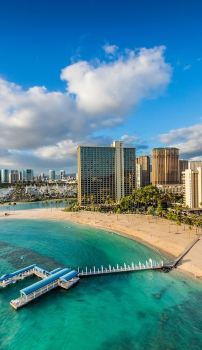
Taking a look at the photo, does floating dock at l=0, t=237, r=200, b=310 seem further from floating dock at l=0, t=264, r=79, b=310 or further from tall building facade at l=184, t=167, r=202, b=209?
tall building facade at l=184, t=167, r=202, b=209

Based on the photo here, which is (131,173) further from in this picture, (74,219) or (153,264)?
(153,264)

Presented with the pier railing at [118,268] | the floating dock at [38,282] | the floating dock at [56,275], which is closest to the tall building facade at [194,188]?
the floating dock at [56,275]

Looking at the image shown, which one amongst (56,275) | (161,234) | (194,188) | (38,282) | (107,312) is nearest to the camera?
(107,312)

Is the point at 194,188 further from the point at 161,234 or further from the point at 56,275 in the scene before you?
the point at 56,275

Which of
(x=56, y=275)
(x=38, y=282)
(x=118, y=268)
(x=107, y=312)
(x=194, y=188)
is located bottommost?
(x=107, y=312)

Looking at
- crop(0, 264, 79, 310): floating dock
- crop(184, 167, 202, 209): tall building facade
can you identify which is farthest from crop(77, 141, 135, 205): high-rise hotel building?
crop(0, 264, 79, 310): floating dock

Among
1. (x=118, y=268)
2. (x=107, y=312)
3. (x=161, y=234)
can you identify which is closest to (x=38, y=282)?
(x=107, y=312)

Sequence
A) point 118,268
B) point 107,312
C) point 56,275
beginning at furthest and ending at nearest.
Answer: point 118,268
point 56,275
point 107,312
